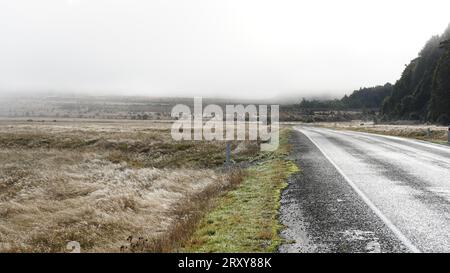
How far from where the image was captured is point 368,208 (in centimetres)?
952

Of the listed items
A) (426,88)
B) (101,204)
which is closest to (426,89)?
(426,88)

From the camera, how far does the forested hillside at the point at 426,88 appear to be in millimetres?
66188

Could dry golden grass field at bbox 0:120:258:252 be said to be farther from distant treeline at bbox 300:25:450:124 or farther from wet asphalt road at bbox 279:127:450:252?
distant treeline at bbox 300:25:450:124

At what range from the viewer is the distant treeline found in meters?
66.1

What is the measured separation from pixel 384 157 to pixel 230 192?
31.2 ft

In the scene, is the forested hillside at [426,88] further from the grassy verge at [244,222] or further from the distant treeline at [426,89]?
the grassy verge at [244,222]

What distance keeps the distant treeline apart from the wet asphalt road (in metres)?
55.9

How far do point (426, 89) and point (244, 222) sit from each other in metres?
81.3

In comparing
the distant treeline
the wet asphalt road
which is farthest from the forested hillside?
the wet asphalt road

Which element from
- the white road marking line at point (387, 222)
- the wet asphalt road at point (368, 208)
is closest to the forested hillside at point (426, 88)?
the wet asphalt road at point (368, 208)

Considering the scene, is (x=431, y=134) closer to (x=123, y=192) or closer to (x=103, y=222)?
(x=123, y=192)

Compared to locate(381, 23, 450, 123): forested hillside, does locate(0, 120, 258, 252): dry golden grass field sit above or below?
below
